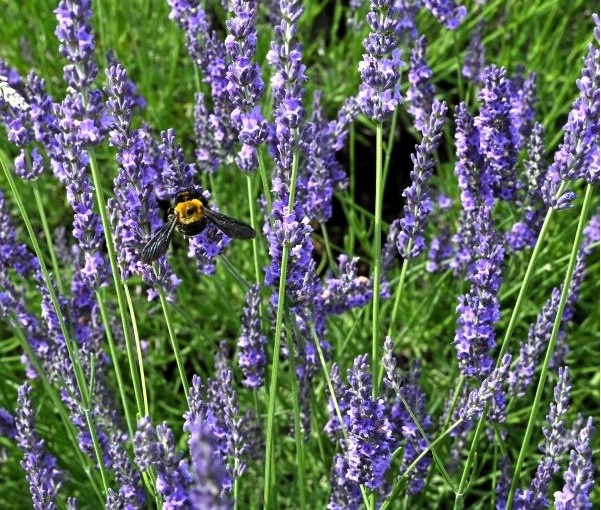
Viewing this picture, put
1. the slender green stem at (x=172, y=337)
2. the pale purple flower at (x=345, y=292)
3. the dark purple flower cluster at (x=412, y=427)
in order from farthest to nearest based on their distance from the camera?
1. the pale purple flower at (x=345, y=292)
2. the dark purple flower cluster at (x=412, y=427)
3. the slender green stem at (x=172, y=337)

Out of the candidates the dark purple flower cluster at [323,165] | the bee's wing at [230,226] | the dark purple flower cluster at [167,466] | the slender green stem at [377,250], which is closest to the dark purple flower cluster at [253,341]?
the bee's wing at [230,226]

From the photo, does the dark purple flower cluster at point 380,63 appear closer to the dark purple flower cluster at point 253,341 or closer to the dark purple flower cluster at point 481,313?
the dark purple flower cluster at point 481,313

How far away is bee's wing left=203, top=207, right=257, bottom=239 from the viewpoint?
7.03ft

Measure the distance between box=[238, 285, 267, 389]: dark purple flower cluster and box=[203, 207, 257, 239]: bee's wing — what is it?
235 mm

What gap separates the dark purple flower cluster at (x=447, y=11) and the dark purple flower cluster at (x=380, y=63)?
1.00 metres

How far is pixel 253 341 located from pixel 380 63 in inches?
32.4

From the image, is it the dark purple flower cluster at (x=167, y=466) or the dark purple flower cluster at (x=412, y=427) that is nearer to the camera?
the dark purple flower cluster at (x=167, y=466)

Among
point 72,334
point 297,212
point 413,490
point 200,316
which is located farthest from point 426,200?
point 200,316

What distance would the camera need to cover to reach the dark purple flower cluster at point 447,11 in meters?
2.99

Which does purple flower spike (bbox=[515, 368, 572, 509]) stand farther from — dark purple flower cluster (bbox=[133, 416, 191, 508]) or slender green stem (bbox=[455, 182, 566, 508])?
dark purple flower cluster (bbox=[133, 416, 191, 508])

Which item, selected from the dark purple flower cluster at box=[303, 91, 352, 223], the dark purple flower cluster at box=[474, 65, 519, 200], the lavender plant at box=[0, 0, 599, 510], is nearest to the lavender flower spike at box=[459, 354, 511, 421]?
the lavender plant at box=[0, 0, 599, 510]

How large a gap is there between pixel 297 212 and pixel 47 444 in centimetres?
134

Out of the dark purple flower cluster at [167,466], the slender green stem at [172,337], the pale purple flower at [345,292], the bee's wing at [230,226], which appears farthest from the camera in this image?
the pale purple flower at [345,292]

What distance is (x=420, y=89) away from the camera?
2.96 m
